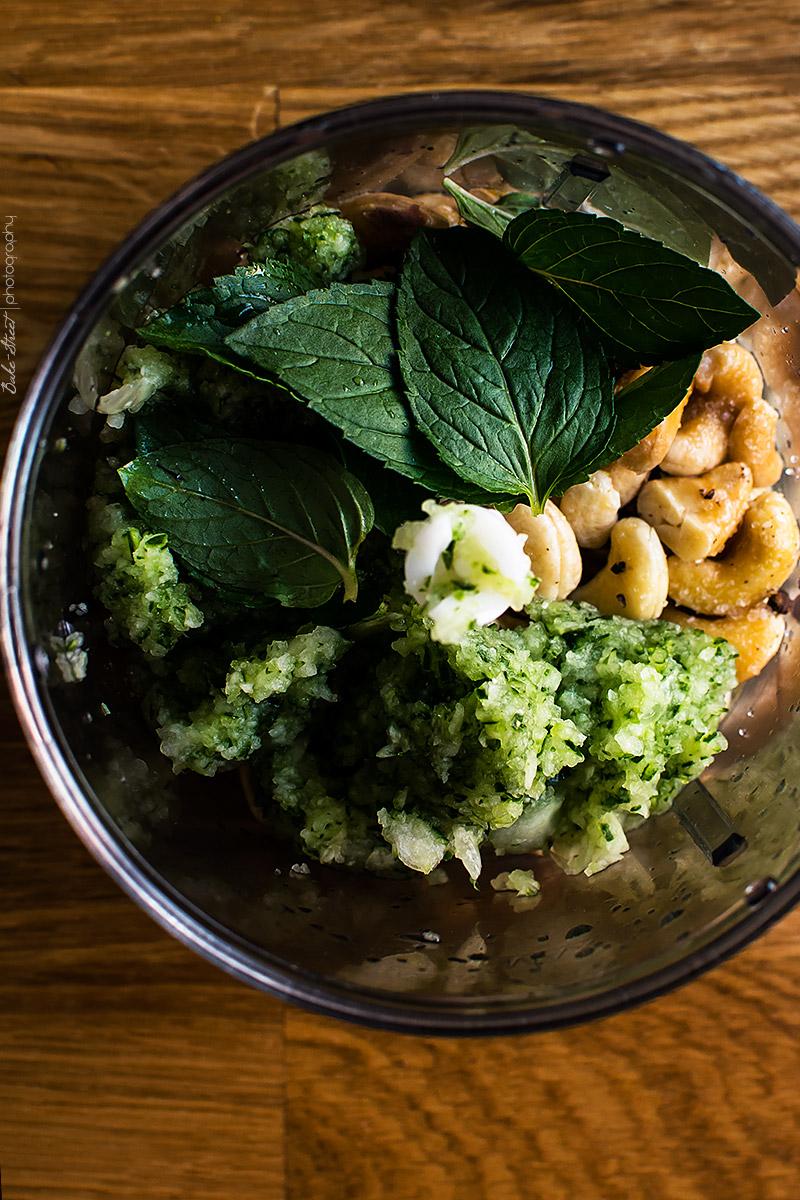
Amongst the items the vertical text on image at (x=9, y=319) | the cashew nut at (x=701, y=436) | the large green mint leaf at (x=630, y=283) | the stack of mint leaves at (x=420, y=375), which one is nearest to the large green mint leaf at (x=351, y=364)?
the stack of mint leaves at (x=420, y=375)

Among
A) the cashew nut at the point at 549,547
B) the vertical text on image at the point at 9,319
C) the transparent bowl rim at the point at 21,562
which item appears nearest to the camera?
the transparent bowl rim at the point at 21,562

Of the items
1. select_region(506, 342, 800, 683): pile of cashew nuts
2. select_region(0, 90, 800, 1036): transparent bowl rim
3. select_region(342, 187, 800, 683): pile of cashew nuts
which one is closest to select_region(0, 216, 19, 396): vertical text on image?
select_region(0, 90, 800, 1036): transparent bowl rim

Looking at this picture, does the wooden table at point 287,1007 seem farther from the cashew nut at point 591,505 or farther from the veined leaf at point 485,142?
the cashew nut at point 591,505

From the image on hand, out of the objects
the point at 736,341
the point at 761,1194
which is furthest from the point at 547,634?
the point at 761,1194

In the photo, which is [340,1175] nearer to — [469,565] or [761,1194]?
[761,1194]

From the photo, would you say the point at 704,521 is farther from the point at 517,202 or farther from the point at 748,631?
the point at 517,202

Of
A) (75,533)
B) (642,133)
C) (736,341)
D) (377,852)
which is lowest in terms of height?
(377,852)
